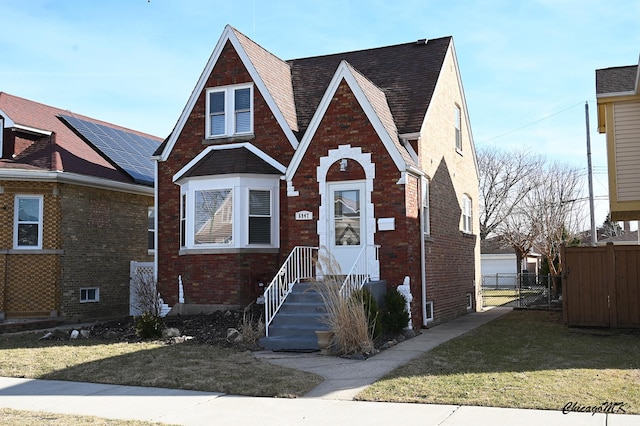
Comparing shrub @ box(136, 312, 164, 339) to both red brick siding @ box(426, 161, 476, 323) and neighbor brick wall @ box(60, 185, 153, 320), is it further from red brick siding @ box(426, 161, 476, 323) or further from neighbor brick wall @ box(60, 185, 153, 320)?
red brick siding @ box(426, 161, 476, 323)

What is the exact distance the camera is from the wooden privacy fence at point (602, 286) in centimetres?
1498

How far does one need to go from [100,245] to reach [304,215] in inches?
319

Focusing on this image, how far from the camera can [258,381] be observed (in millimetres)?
9469

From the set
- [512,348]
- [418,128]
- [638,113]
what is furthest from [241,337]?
[638,113]

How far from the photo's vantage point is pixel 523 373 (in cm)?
955

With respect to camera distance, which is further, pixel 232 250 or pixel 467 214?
pixel 467 214

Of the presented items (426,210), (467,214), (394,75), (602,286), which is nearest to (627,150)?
(602,286)

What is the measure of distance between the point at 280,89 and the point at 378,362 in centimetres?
1035

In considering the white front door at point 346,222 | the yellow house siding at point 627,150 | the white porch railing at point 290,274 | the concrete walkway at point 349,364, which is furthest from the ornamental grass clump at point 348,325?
the yellow house siding at point 627,150

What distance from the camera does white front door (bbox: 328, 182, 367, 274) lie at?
15555 millimetres

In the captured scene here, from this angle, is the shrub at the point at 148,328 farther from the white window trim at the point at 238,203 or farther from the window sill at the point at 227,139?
the window sill at the point at 227,139

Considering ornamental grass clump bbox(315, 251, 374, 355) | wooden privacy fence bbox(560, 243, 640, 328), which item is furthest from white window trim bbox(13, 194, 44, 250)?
wooden privacy fence bbox(560, 243, 640, 328)

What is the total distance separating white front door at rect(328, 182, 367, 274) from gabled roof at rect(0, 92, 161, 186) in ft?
27.4

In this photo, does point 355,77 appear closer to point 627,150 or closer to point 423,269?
point 423,269
